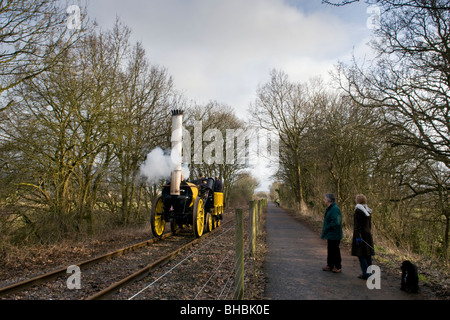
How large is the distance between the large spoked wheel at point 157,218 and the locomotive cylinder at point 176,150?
0.83m

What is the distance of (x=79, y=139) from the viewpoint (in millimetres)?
12023

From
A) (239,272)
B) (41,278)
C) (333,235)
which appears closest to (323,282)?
(333,235)

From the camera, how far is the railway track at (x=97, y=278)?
513cm

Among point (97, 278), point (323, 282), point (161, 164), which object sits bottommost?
point (97, 278)

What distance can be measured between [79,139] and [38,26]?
4.47 meters

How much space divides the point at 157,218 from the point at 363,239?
306 inches

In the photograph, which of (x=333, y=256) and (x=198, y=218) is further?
(x=198, y=218)

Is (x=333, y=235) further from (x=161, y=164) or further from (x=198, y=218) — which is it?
(x=161, y=164)

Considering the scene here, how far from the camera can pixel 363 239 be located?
5.93 metres

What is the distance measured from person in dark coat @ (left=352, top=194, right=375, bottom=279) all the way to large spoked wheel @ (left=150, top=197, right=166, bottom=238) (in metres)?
7.22

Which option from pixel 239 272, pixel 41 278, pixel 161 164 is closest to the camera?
pixel 239 272

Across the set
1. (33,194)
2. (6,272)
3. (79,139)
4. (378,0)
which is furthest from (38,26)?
(378,0)

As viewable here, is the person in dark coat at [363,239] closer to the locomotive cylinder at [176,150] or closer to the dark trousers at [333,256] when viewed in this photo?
the dark trousers at [333,256]

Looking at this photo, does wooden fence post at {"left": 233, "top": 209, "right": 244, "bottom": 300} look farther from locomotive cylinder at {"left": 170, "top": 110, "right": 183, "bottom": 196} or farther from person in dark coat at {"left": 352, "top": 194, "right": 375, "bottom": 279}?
locomotive cylinder at {"left": 170, "top": 110, "right": 183, "bottom": 196}
